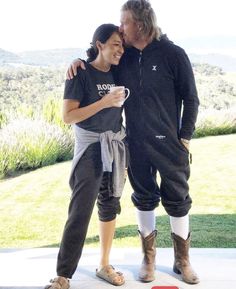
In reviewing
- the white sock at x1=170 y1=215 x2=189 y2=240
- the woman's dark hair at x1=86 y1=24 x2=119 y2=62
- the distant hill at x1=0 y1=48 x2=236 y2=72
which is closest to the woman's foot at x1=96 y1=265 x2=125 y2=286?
the white sock at x1=170 y1=215 x2=189 y2=240

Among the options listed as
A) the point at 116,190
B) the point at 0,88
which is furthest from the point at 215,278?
the point at 0,88

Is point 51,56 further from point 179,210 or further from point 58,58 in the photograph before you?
point 179,210

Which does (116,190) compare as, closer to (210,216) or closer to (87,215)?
(87,215)

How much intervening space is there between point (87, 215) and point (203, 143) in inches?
112

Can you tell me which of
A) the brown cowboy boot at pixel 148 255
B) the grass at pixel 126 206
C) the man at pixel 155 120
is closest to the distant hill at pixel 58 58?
the grass at pixel 126 206

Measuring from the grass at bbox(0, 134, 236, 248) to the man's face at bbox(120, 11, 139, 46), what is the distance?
144 centimetres

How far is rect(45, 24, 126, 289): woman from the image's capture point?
2.05m

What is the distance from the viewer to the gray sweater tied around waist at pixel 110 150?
2.13 m

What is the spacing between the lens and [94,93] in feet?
6.82

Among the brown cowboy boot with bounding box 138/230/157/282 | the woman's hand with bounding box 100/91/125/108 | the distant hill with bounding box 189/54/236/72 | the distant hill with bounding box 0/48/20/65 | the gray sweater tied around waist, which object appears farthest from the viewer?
the distant hill with bounding box 0/48/20/65

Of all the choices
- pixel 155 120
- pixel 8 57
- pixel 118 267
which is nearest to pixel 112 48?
pixel 155 120

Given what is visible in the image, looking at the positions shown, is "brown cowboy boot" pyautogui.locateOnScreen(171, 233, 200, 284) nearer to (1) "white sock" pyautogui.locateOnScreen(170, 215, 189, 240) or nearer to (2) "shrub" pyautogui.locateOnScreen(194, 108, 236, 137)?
(1) "white sock" pyautogui.locateOnScreen(170, 215, 189, 240)

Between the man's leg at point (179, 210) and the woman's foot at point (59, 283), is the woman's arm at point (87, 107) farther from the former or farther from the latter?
the woman's foot at point (59, 283)

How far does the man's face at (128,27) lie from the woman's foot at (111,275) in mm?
1009
